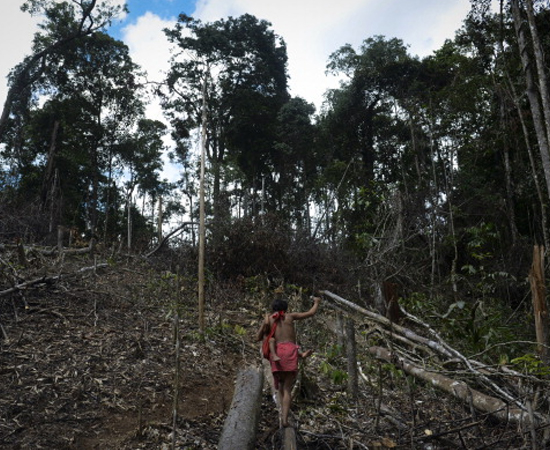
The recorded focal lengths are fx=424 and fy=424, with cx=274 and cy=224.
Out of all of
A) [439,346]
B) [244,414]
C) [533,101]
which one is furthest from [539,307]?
[533,101]

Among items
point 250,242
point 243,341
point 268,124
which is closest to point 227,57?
point 268,124

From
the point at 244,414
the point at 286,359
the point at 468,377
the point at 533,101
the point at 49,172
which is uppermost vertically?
the point at 49,172

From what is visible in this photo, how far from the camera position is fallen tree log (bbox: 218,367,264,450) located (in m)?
4.06

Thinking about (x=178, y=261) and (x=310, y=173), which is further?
(x=310, y=173)

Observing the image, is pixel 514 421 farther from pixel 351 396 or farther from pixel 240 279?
pixel 240 279

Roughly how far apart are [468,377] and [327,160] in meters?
19.9

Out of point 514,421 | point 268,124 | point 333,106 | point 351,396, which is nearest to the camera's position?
point 514,421

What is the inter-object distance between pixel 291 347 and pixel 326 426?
1.24m

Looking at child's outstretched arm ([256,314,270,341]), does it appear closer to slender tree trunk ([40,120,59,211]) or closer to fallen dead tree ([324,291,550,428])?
fallen dead tree ([324,291,550,428])

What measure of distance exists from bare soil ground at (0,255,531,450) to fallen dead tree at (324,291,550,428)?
8.5 inches

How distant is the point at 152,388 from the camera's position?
5699mm

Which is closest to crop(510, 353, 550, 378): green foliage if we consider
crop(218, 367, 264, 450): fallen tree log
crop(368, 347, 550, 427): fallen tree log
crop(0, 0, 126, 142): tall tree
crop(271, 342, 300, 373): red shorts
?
crop(368, 347, 550, 427): fallen tree log

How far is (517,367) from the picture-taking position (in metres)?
5.86

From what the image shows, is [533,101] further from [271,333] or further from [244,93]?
[244,93]
